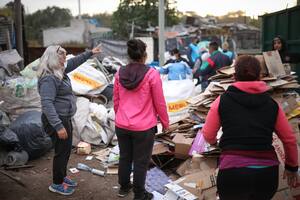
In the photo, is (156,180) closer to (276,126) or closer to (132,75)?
(132,75)

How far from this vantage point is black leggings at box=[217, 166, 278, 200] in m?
2.55

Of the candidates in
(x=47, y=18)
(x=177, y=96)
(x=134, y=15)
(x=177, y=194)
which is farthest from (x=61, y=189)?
(x=47, y=18)

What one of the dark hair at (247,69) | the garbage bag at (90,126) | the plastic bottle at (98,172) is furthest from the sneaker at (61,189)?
the dark hair at (247,69)

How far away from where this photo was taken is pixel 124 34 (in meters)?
29.6

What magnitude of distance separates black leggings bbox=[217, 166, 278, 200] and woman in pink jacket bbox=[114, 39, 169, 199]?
133 centimetres

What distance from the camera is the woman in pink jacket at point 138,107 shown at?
3779 millimetres

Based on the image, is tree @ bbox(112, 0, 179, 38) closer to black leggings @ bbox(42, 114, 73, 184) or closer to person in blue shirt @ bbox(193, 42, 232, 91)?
person in blue shirt @ bbox(193, 42, 232, 91)

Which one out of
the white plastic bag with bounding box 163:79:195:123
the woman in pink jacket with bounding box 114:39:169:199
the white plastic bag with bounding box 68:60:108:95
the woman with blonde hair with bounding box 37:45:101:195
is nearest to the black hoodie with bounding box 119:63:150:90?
the woman in pink jacket with bounding box 114:39:169:199

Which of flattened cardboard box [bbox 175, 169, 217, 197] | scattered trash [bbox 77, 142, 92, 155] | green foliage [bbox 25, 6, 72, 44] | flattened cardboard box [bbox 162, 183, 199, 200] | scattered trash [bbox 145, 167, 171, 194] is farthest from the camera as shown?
green foliage [bbox 25, 6, 72, 44]

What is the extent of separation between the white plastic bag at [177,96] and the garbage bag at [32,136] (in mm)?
2115

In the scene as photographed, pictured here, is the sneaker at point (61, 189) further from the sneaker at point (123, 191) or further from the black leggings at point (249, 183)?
the black leggings at point (249, 183)

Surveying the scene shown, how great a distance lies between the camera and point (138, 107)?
3818 millimetres

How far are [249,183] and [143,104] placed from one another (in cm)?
153

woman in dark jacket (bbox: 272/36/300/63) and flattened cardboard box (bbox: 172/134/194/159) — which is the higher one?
woman in dark jacket (bbox: 272/36/300/63)
